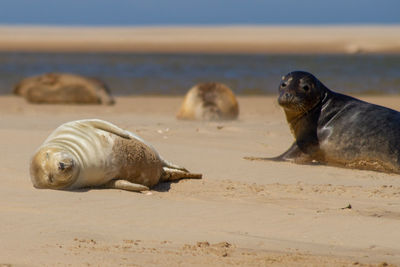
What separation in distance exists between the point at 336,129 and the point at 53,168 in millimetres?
3496

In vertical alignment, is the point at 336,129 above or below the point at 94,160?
above

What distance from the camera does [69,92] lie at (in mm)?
17562

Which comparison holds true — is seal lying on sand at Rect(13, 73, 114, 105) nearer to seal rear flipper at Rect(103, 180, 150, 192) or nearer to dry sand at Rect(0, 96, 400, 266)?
dry sand at Rect(0, 96, 400, 266)

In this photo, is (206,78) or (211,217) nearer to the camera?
(211,217)

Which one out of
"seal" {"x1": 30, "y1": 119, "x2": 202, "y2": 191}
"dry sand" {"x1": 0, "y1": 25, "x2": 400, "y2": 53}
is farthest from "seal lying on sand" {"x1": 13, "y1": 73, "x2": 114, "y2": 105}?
"dry sand" {"x1": 0, "y1": 25, "x2": 400, "y2": 53}

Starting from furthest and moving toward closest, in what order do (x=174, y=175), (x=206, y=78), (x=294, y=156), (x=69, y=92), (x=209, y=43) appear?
(x=209, y=43) < (x=206, y=78) < (x=69, y=92) < (x=294, y=156) < (x=174, y=175)

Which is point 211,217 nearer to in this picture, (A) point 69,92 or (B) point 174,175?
(B) point 174,175

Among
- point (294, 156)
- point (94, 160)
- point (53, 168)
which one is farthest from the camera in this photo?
point (294, 156)

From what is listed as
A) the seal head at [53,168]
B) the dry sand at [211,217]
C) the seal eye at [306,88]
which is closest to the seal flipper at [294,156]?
the dry sand at [211,217]

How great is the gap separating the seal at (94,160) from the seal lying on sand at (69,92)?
10691mm

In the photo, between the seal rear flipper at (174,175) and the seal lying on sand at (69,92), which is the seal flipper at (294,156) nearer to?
the seal rear flipper at (174,175)

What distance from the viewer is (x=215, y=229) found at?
542 centimetres

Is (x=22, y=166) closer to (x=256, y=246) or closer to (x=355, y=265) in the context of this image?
(x=256, y=246)

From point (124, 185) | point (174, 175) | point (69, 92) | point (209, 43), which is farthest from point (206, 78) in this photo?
point (209, 43)
